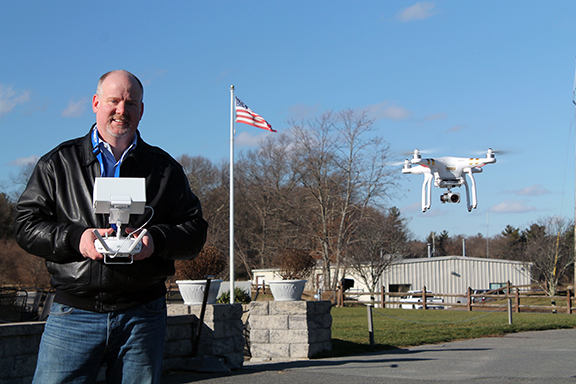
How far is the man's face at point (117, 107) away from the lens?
8.20ft

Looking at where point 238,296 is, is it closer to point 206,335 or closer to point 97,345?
point 206,335

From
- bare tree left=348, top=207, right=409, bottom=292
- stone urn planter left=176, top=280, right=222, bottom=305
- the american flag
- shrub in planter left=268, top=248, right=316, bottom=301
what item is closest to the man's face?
stone urn planter left=176, top=280, right=222, bottom=305

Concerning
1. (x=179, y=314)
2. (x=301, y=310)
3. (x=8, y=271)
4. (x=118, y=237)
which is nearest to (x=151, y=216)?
(x=118, y=237)

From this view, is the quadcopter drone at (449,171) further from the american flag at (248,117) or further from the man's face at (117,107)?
the man's face at (117,107)

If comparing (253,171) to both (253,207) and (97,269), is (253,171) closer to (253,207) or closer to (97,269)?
(253,207)

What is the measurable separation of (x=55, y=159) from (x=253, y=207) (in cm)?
4999

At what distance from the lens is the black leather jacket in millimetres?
2322

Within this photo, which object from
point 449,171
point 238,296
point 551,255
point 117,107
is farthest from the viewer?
point 551,255

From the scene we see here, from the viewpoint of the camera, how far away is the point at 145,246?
2234 mm

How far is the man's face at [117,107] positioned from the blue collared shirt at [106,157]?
3 centimetres

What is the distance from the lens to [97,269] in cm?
232

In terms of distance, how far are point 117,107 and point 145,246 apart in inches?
25.6

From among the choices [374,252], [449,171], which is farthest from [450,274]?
[449,171]

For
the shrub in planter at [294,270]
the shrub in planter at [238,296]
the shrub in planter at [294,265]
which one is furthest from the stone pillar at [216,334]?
the shrub in planter at [238,296]
